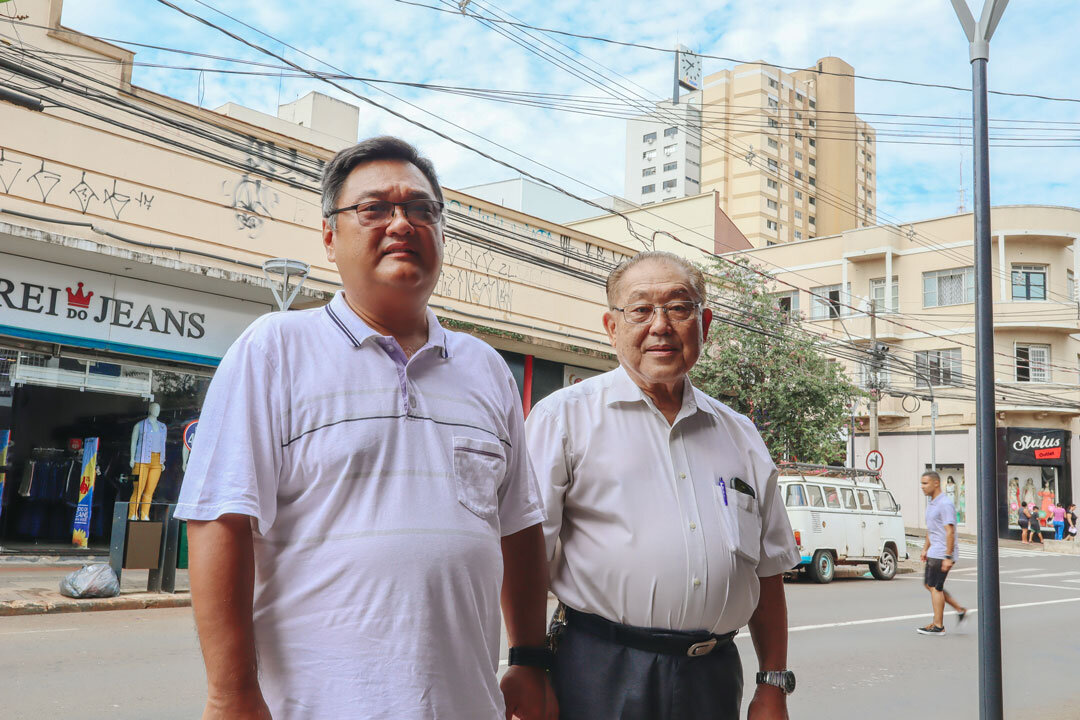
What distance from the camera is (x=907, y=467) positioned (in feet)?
129

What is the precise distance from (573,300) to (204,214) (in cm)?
845

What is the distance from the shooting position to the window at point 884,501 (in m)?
19.3

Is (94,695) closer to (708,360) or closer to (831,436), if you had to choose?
(708,360)

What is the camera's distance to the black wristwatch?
249cm

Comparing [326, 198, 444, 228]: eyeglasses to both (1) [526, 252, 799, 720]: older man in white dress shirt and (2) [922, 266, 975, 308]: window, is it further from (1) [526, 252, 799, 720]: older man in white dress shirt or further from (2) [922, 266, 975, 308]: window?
(2) [922, 266, 975, 308]: window

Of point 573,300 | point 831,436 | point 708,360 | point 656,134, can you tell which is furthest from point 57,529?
point 656,134

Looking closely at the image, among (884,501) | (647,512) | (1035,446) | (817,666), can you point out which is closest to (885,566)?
(884,501)

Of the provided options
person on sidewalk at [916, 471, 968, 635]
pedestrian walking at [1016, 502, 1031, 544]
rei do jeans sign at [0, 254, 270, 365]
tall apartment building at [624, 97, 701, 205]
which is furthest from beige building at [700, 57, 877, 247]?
person on sidewalk at [916, 471, 968, 635]

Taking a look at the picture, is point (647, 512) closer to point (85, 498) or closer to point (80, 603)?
point (80, 603)

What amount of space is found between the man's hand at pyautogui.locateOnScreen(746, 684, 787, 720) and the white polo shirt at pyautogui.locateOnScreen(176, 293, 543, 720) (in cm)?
120

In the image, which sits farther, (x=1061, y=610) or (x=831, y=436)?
(x=831, y=436)

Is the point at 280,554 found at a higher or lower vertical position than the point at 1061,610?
higher

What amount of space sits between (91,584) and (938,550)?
9.99m

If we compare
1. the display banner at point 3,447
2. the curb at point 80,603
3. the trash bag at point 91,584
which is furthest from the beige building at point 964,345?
the trash bag at point 91,584
